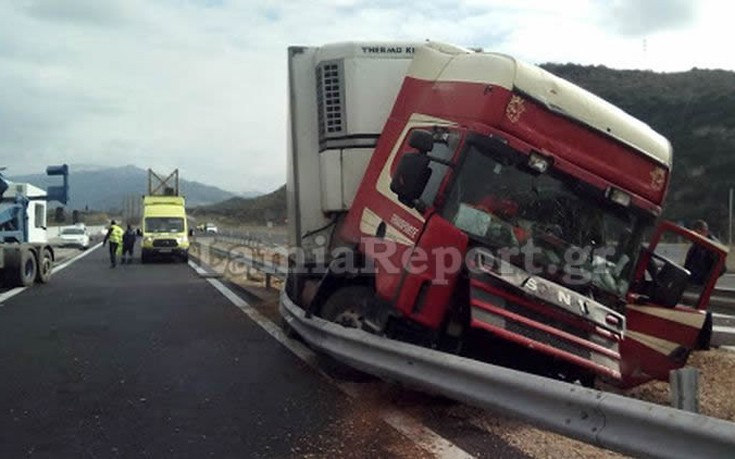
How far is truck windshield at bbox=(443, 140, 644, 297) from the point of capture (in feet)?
20.8

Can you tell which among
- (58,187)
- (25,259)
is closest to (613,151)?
(25,259)

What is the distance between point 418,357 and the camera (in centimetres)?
563

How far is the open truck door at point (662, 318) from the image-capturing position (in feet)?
22.0

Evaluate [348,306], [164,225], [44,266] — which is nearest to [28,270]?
[44,266]

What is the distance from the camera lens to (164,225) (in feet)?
105

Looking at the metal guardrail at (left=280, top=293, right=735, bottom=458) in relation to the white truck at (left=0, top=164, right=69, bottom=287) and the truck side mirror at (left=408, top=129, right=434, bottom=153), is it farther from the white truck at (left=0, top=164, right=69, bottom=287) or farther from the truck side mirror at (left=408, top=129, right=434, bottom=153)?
the white truck at (left=0, top=164, right=69, bottom=287)

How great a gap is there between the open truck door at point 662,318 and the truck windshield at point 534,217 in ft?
1.83

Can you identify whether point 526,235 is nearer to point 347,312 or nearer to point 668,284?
point 668,284

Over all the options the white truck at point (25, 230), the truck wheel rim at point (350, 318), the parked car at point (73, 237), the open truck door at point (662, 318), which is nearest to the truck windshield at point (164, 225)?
the white truck at point (25, 230)

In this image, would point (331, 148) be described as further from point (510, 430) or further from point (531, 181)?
point (510, 430)

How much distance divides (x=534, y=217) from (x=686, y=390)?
102 inches

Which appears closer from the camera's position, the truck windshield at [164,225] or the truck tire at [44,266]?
the truck tire at [44,266]

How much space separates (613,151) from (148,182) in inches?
1299

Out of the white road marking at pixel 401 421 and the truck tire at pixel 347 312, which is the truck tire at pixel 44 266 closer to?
the white road marking at pixel 401 421
